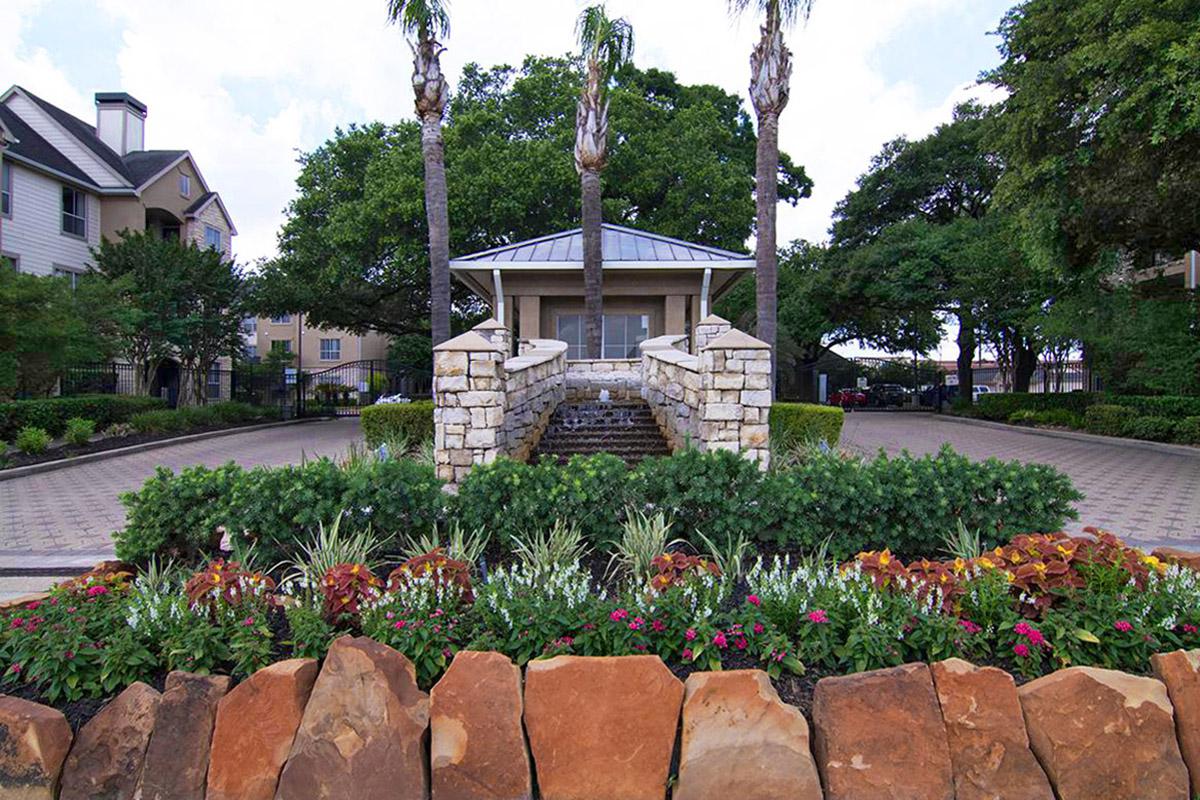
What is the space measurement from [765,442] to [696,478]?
2659mm

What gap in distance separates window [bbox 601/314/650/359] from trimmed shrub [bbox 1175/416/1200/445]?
11.2 meters

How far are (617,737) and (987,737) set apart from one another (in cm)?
137

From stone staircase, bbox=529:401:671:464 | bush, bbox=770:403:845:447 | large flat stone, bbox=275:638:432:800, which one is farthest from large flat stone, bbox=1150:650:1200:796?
bush, bbox=770:403:845:447

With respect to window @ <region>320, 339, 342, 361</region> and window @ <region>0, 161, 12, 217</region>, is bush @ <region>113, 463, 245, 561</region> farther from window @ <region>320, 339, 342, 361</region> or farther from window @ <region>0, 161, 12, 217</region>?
window @ <region>320, 339, 342, 361</region>

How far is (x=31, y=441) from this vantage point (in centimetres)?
1141

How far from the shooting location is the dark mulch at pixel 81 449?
11070 millimetres

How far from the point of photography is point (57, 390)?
17.7 m

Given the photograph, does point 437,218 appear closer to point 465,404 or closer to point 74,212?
point 465,404

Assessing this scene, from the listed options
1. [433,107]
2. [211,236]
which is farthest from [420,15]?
[211,236]

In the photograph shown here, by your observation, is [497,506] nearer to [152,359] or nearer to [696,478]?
[696,478]

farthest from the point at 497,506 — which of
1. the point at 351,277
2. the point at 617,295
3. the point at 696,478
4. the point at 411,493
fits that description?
the point at 351,277

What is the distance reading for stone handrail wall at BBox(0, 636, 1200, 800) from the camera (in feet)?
7.95

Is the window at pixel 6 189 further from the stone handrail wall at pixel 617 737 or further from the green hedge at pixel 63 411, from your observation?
the stone handrail wall at pixel 617 737

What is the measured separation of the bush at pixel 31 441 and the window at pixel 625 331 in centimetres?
1114
